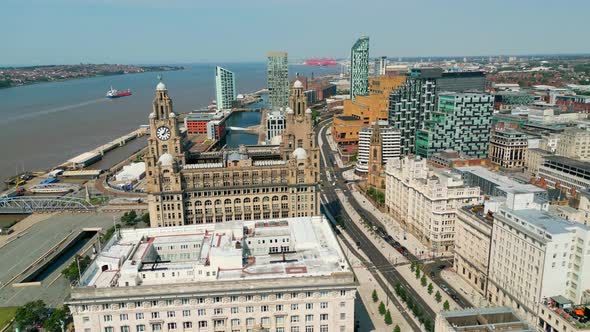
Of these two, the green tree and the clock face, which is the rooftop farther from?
the clock face

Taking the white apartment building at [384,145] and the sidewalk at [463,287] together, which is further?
the white apartment building at [384,145]

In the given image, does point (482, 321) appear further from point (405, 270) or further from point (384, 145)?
point (384, 145)

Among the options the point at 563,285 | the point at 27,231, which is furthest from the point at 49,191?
the point at 563,285

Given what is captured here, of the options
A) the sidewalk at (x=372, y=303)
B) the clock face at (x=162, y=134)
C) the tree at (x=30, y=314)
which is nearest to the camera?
the tree at (x=30, y=314)

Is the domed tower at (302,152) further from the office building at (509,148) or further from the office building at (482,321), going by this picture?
the office building at (509,148)

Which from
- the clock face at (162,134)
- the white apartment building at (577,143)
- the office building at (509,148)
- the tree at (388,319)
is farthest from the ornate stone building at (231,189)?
the white apartment building at (577,143)

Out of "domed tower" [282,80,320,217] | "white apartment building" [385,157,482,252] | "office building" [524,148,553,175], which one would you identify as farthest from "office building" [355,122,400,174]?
"domed tower" [282,80,320,217]

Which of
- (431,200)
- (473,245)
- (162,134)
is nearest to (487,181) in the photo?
(431,200)

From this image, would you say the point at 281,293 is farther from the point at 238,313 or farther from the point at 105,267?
the point at 105,267
